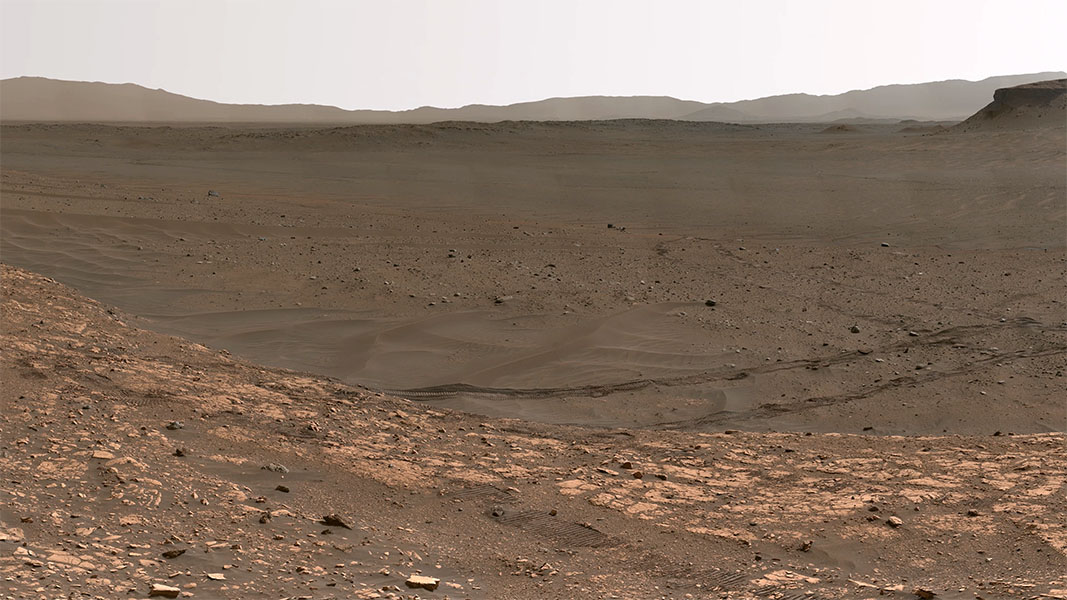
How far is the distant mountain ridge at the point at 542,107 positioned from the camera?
86938 mm

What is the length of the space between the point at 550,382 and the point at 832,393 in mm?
2017

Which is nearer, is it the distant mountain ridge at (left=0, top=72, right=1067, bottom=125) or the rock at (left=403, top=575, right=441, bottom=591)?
the rock at (left=403, top=575, right=441, bottom=591)

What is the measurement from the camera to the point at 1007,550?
397 centimetres

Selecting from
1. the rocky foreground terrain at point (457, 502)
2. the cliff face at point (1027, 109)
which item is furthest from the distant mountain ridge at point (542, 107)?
the rocky foreground terrain at point (457, 502)

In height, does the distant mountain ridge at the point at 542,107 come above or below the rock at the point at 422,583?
above

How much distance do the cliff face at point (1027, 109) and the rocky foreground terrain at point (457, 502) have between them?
22.0 metres

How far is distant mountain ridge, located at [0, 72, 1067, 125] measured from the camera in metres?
86.9

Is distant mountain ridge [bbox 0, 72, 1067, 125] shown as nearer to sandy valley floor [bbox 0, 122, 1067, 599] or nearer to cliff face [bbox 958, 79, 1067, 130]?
cliff face [bbox 958, 79, 1067, 130]

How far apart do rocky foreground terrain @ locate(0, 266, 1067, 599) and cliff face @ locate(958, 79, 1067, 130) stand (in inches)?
867

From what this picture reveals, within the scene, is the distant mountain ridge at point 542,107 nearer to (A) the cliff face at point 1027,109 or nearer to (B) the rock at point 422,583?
(A) the cliff face at point 1027,109

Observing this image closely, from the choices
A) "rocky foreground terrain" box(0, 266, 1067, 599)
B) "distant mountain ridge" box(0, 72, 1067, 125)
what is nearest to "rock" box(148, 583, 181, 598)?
"rocky foreground terrain" box(0, 266, 1067, 599)

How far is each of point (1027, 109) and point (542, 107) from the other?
97.4 meters

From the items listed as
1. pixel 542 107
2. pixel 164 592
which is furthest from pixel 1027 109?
pixel 542 107

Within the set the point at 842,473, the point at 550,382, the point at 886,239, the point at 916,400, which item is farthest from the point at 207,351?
the point at 886,239
